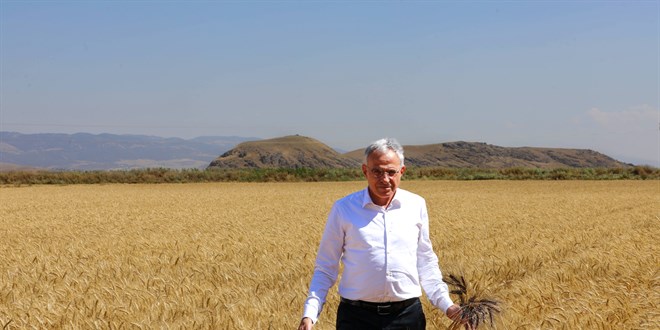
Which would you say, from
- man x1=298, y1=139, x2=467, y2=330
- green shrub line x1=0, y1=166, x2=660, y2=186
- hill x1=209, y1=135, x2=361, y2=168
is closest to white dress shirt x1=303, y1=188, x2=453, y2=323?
man x1=298, y1=139, x2=467, y2=330

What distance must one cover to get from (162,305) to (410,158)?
164725 millimetres

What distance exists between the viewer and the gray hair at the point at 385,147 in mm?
3697

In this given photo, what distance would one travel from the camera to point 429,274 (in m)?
4.02

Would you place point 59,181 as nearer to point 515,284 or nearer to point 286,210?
point 286,210

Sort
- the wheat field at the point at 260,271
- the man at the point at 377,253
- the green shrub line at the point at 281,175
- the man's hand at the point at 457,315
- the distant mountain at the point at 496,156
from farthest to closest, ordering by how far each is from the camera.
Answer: the distant mountain at the point at 496,156
the green shrub line at the point at 281,175
the wheat field at the point at 260,271
the man at the point at 377,253
the man's hand at the point at 457,315

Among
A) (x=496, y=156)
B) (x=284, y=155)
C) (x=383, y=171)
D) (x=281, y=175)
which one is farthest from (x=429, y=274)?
(x=496, y=156)

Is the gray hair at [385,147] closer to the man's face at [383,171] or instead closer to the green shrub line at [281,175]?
the man's face at [383,171]

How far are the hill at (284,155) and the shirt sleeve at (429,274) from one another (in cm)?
16616

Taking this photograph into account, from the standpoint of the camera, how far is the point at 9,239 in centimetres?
1487

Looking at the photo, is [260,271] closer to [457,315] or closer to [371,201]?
[371,201]

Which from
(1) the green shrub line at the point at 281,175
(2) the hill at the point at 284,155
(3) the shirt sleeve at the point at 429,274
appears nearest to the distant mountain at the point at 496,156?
(2) the hill at the point at 284,155

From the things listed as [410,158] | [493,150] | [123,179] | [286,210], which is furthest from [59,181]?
[493,150]

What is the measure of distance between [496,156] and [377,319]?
192872mm

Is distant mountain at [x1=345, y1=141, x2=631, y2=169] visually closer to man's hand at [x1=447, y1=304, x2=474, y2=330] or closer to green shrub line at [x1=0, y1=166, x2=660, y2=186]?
green shrub line at [x1=0, y1=166, x2=660, y2=186]
